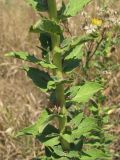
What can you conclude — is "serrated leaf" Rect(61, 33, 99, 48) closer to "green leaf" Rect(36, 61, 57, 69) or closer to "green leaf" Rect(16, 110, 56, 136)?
"green leaf" Rect(36, 61, 57, 69)

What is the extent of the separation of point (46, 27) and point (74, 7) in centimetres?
19

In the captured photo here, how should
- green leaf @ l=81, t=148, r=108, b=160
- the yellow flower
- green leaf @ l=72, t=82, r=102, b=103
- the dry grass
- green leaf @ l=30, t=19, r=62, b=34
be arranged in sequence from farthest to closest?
the dry grass, the yellow flower, green leaf @ l=81, t=148, r=108, b=160, green leaf @ l=72, t=82, r=102, b=103, green leaf @ l=30, t=19, r=62, b=34

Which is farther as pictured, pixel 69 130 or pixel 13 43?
pixel 13 43

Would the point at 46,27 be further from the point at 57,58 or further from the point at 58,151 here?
the point at 58,151

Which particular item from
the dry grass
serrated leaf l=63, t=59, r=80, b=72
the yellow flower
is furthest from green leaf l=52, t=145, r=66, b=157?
the dry grass

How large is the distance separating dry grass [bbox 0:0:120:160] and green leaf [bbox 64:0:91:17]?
56.9 inches

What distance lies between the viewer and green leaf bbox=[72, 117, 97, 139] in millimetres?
2094

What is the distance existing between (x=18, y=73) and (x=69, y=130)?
2833mm

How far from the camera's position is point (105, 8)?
271 centimetres

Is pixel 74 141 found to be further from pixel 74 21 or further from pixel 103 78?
pixel 74 21

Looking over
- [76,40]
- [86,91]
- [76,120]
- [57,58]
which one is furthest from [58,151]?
[76,40]

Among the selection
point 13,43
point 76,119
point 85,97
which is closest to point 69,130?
point 76,119

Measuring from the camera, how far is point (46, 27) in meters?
1.85

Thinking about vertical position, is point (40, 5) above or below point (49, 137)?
above
